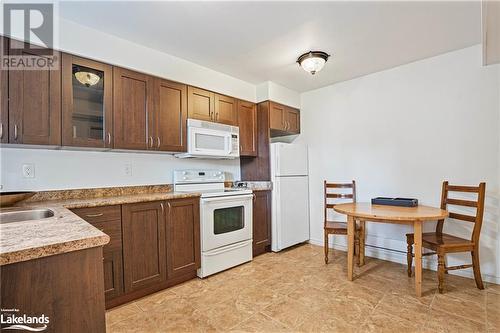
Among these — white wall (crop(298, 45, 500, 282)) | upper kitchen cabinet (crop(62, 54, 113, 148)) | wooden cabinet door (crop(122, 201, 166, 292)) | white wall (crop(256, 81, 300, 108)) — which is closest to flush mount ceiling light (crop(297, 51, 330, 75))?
white wall (crop(256, 81, 300, 108))

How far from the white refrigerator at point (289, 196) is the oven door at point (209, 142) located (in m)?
0.68

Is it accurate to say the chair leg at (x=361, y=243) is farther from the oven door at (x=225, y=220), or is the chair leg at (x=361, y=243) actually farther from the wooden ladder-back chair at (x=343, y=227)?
the oven door at (x=225, y=220)

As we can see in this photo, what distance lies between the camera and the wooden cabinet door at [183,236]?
235 centimetres

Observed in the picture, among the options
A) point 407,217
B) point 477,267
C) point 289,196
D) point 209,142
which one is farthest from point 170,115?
Result: point 477,267

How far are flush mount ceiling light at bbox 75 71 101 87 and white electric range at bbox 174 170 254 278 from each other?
123 cm

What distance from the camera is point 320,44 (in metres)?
2.42

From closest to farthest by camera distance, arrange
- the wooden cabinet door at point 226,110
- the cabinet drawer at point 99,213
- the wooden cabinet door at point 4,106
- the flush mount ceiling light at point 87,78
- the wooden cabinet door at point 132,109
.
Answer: the wooden cabinet door at point 4,106 < the cabinet drawer at point 99,213 < the flush mount ceiling light at point 87,78 < the wooden cabinet door at point 132,109 < the wooden cabinet door at point 226,110

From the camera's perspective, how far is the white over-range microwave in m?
2.79

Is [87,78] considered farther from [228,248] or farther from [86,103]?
[228,248]

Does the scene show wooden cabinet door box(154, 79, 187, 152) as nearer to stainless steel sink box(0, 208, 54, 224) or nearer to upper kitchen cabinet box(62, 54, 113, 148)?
upper kitchen cabinet box(62, 54, 113, 148)

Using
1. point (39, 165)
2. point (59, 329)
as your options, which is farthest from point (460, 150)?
point (39, 165)
